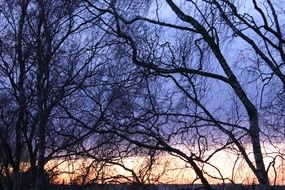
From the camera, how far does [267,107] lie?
41.2ft

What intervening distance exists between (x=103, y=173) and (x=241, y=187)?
5.51 meters

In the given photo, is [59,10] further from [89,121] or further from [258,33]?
[258,33]

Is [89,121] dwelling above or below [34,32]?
below

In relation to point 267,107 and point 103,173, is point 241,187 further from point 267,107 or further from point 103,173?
point 103,173

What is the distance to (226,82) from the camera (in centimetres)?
1269

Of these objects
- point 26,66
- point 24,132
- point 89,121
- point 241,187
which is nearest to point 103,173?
point 89,121

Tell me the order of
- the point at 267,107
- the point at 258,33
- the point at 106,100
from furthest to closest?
the point at 106,100 < the point at 258,33 < the point at 267,107

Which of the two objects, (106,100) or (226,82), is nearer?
(226,82)

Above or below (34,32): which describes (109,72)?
below

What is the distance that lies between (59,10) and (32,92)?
3093mm

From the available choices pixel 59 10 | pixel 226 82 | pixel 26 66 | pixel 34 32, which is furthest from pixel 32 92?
pixel 226 82

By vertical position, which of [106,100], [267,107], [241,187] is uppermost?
[106,100]

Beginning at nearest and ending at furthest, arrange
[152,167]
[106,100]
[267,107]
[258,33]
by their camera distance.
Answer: [267,107]
[258,33]
[152,167]
[106,100]

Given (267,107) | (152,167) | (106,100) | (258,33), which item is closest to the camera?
(267,107)
